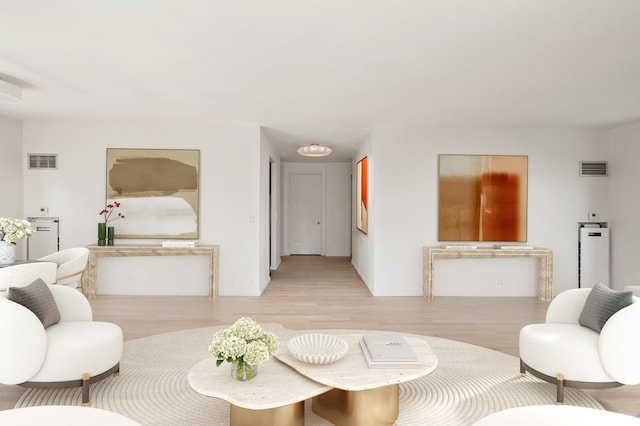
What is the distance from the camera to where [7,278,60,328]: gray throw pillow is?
2811 mm

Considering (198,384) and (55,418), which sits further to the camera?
(198,384)

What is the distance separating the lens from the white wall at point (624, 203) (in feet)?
19.3

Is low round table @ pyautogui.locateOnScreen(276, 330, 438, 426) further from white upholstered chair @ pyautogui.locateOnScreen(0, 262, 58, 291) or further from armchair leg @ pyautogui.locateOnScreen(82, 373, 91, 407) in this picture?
white upholstered chair @ pyautogui.locateOnScreen(0, 262, 58, 291)

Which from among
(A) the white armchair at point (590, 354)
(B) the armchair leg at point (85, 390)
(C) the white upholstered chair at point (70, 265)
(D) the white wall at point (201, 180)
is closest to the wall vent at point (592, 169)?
(A) the white armchair at point (590, 354)

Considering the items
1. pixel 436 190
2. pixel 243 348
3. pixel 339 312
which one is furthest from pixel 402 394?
pixel 436 190

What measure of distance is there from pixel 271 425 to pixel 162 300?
4.04 m

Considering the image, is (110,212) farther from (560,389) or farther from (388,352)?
(560,389)

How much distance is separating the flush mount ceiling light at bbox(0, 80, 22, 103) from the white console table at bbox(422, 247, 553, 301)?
17.5ft

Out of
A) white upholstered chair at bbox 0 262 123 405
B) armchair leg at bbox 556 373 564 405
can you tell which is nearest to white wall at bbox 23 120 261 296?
white upholstered chair at bbox 0 262 123 405

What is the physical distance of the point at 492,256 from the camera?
595cm

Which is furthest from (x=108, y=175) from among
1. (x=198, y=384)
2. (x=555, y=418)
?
(x=555, y=418)

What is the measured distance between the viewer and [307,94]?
176 inches

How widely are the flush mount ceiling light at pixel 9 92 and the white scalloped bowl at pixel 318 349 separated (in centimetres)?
377

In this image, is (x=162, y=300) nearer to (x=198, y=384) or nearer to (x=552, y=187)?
(x=198, y=384)
